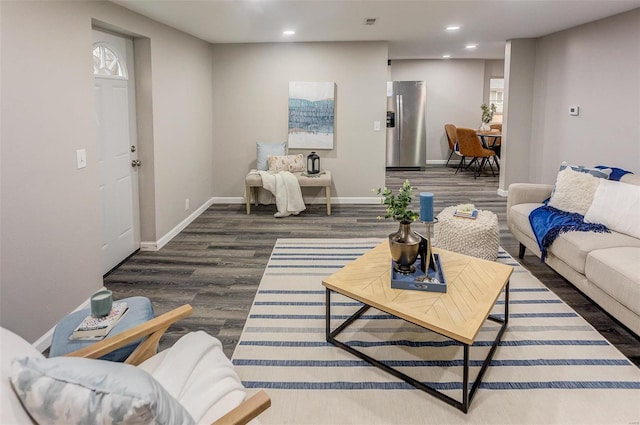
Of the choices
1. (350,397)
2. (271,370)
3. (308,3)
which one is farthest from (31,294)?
(308,3)

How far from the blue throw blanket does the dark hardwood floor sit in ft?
1.28

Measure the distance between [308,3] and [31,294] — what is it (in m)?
2.96

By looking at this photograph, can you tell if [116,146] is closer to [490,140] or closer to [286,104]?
[286,104]

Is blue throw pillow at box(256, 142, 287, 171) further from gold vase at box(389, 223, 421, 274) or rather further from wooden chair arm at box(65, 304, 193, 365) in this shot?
wooden chair arm at box(65, 304, 193, 365)

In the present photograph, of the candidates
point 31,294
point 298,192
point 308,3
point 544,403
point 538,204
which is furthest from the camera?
point 298,192

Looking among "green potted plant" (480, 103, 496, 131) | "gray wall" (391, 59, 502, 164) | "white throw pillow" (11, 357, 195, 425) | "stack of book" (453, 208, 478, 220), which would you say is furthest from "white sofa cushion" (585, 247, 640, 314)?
"gray wall" (391, 59, 502, 164)

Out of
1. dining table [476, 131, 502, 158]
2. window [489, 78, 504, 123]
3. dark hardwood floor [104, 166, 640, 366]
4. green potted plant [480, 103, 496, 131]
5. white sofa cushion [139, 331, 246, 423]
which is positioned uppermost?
window [489, 78, 504, 123]

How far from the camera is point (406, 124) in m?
9.89

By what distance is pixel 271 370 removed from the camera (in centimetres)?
246

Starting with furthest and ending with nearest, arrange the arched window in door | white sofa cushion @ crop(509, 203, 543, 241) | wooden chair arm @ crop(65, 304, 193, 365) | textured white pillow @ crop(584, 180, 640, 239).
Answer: white sofa cushion @ crop(509, 203, 543, 241) < the arched window in door < textured white pillow @ crop(584, 180, 640, 239) < wooden chair arm @ crop(65, 304, 193, 365)

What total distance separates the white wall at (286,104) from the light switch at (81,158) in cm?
353

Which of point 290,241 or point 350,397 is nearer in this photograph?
point 350,397

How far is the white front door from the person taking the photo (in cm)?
373

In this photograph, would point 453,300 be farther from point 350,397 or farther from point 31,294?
point 31,294
